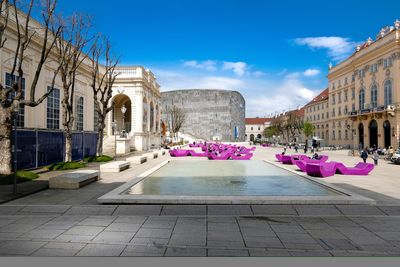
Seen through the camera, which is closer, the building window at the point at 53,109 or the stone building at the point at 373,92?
the building window at the point at 53,109

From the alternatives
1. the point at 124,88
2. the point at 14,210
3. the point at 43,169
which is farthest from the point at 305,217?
the point at 124,88

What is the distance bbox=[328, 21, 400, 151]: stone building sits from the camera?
4488 centimetres

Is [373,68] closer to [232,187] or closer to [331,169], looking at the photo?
[331,169]

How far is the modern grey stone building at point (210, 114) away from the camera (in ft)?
421

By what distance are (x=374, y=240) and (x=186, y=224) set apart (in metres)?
3.85

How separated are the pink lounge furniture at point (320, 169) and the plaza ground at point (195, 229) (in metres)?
5.02

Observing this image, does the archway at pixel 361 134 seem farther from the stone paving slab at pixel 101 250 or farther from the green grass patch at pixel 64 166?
the stone paving slab at pixel 101 250

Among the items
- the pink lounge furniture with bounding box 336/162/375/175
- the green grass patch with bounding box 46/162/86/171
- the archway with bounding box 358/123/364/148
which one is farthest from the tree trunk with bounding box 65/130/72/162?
the archway with bounding box 358/123/364/148

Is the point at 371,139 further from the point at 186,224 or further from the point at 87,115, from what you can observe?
the point at 186,224

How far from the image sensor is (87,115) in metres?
36.3

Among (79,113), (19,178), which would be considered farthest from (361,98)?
(19,178)

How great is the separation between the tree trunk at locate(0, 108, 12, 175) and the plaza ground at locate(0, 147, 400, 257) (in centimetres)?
440

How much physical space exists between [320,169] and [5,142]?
46.8 feet

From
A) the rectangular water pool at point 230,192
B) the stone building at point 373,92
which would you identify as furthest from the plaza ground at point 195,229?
the stone building at point 373,92
